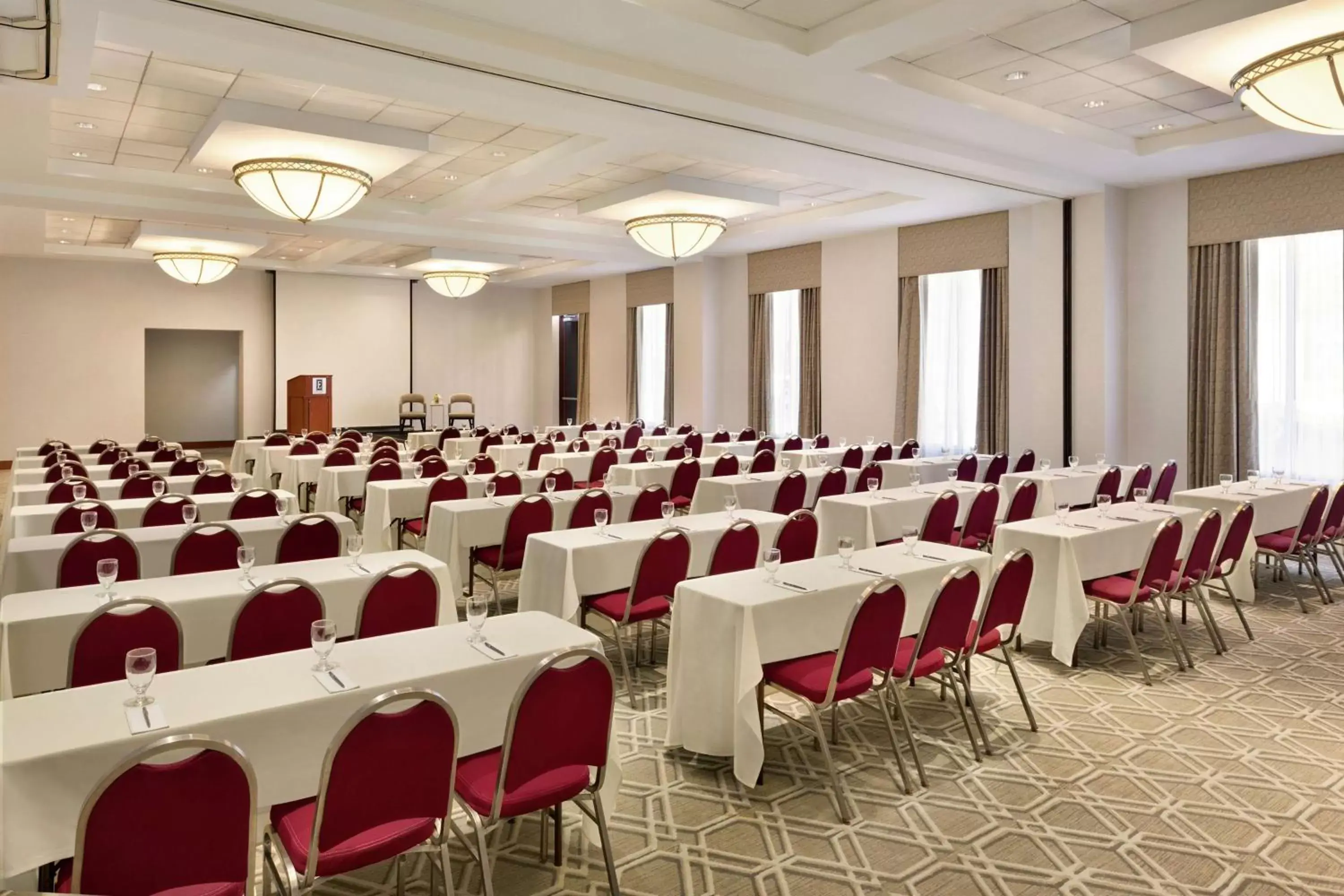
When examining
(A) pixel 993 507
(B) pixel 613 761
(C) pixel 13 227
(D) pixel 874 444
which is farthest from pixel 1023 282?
(C) pixel 13 227

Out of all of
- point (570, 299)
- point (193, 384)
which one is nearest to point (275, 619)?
point (570, 299)

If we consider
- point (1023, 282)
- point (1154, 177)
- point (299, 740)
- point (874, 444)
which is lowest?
point (299, 740)

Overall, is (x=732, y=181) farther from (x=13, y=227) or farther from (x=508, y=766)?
(x=13, y=227)

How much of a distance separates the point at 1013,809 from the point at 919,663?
0.72 metres

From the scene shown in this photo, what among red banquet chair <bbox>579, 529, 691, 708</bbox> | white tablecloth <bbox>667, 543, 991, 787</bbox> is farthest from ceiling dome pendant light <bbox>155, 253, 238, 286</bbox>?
white tablecloth <bbox>667, 543, 991, 787</bbox>

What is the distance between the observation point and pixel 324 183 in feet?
29.0

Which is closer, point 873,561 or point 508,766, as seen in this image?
point 508,766

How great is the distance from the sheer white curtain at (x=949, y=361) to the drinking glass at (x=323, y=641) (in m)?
10.8

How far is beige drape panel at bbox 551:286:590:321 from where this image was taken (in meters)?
20.7

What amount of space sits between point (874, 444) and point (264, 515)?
8.32m

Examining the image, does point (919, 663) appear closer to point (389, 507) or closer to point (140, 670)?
point (140, 670)

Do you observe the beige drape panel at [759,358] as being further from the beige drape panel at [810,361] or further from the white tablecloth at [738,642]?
the white tablecloth at [738,642]

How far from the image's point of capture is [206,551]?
5.38m

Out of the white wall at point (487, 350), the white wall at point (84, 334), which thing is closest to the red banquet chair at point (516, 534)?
the white wall at point (84, 334)
